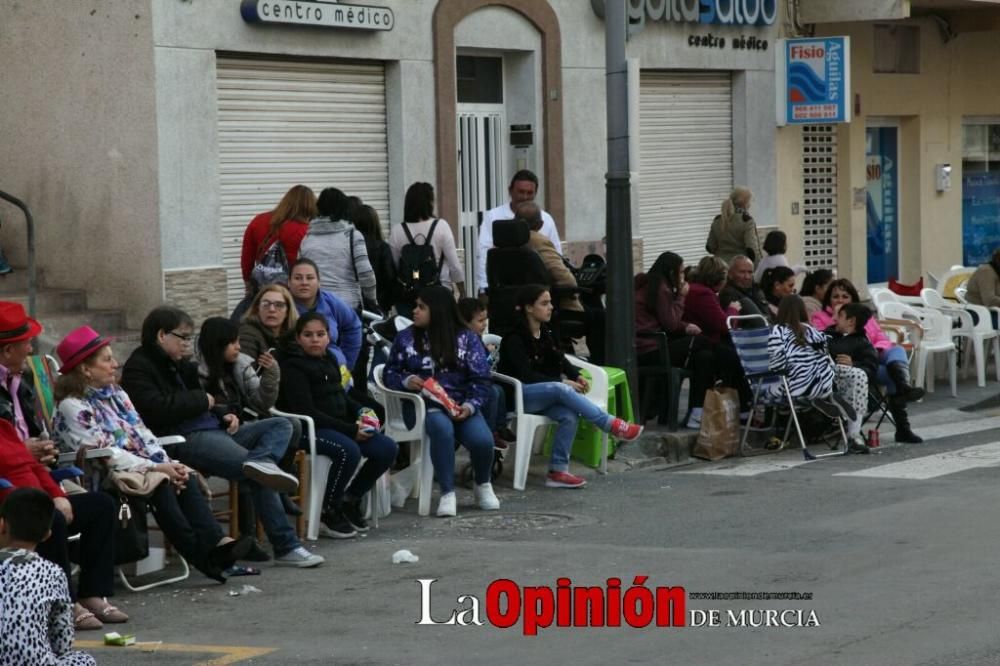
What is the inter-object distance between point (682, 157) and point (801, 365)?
764 centimetres

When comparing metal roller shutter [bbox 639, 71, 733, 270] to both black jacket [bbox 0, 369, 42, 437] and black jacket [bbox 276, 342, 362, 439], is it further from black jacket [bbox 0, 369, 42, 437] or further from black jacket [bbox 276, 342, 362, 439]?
black jacket [bbox 0, 369, 42, 437]

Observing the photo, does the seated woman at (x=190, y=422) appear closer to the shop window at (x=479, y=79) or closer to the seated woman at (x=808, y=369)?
the seated woman at (x=808, y=369)

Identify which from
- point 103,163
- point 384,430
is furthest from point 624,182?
point 103,163

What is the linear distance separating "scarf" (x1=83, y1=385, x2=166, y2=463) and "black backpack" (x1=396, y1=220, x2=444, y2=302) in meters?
4.36

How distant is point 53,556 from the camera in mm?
8031

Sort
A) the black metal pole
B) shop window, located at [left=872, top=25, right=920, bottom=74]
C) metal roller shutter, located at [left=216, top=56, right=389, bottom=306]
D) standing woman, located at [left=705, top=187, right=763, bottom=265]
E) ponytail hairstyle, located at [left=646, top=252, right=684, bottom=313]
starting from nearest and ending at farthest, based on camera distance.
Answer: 1. the black metal pole
2. ponytail hairstyle, located at [left=646, top=252, right=684, bottom=313]
3. metal roller shutter, located at [left=216, top=56, right=389, bottom=306]
4. standing woman, located at [left=705, top=187, right=763, bottom=265]
5. shop window, located at [left=872, top=25, right=920, bottom=74]

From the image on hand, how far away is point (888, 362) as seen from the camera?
14531mm

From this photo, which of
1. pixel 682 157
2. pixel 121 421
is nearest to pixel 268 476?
pixel 121 421

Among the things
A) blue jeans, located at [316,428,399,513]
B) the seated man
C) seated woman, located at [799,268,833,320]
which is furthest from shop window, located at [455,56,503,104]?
blue jeans, located at [316,428,399,513]

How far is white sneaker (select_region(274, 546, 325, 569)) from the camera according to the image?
31.3ft

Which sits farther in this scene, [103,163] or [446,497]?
[103,163]

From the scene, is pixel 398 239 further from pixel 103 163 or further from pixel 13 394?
pixel 13 394

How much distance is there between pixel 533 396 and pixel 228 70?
4616mm

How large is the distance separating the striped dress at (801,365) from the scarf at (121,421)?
5771 mm
